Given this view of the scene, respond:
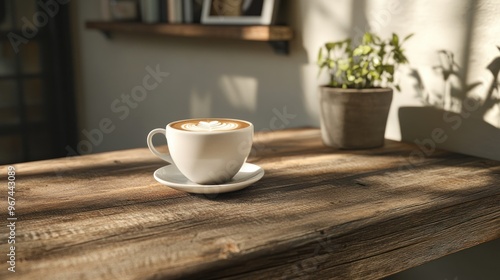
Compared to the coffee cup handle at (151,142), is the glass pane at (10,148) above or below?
below

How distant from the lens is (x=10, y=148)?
9.63 feet

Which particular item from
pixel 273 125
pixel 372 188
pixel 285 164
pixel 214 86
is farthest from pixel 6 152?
pixel 372 188

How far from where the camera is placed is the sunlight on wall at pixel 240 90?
1.84 m

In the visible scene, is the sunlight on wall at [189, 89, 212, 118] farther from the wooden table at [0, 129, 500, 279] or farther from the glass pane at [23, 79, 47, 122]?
the glass pane at [23, 79, 47, 122]

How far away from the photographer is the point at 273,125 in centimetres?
179

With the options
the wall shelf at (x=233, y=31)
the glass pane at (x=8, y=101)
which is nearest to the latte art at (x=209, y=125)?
the wall shelf at (x=233, y=31)

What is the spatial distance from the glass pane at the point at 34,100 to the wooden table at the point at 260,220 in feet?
6.42

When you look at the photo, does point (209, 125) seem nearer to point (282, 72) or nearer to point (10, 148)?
point (282, 72)

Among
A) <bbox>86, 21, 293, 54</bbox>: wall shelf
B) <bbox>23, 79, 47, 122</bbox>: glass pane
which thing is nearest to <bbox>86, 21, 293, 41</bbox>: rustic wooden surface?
<bbox>86, 21, 293, 54</bbox>: wall shelf

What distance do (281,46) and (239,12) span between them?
20 centimetres

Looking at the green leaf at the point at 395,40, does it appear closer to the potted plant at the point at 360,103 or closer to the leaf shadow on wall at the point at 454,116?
the potted plant at the point at 360,103

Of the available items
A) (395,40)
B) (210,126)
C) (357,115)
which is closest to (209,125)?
(210,126)

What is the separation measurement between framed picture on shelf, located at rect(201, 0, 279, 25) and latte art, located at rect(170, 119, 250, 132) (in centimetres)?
70

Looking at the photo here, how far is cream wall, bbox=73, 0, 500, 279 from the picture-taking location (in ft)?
3.93
